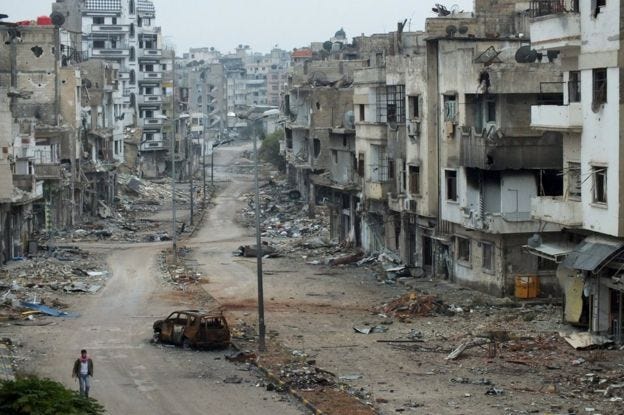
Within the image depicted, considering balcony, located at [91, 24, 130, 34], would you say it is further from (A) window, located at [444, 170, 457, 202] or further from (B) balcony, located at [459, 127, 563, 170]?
(B) balcony, located at [459, 127, 563, 170]

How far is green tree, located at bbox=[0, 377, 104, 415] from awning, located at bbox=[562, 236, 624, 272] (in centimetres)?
1585

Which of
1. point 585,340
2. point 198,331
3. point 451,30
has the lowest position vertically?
point 585,340

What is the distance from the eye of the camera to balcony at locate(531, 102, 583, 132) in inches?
1399

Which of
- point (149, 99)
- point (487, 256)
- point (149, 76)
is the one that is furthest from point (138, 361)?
point (149, 76)

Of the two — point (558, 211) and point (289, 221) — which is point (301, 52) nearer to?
point (289, 221)

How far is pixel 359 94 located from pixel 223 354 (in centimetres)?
2572

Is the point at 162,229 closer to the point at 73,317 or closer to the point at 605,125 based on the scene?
the point at 73,317

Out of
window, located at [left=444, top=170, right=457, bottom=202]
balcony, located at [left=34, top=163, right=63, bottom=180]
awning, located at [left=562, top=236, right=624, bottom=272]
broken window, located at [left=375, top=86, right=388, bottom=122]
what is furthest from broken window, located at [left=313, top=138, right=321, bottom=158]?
awning, located at [left=562, top=236, right=624, bottom=272]

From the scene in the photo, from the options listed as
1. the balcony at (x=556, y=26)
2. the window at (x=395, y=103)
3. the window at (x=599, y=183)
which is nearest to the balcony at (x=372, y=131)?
the window at (x=395, y=103)

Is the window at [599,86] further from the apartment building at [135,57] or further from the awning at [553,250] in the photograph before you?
the apartment building at [135,57]

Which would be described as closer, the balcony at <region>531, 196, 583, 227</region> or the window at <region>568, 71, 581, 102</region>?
the balcony at <region>531, 196, 583, 227</region>

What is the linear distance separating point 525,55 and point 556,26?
8.49 metres

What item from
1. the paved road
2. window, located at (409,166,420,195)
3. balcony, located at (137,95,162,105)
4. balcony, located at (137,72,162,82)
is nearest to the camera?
the paved road

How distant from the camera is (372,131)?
58219 millimetres
